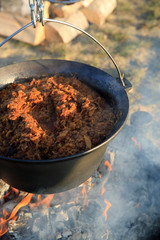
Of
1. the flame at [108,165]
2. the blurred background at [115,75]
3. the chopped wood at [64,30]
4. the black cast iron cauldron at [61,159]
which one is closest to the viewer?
the black cast iron cauldron at [61,159]

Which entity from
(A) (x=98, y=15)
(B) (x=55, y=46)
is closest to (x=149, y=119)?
(B) (x=55, y=46)

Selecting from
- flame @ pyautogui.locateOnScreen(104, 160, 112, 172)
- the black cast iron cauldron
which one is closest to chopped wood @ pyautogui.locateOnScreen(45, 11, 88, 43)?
the black cast iron cauldron

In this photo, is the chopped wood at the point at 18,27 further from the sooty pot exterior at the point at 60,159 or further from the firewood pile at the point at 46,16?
the sooty pot exterior at the point at 60,159

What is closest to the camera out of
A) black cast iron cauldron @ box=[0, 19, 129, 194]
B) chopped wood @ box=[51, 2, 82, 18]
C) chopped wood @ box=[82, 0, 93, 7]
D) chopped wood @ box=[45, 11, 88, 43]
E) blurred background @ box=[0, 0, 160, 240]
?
black cast iron cauldron @ box=[0, 19, 129, 194]

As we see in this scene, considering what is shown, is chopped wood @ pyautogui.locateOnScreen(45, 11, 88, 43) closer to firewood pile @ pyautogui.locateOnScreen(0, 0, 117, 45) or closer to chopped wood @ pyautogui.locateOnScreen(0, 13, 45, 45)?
firewood pile @ pyautogui.locateOnScreen(0, 0, 117, 45)

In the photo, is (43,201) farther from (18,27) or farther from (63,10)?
(63,10)

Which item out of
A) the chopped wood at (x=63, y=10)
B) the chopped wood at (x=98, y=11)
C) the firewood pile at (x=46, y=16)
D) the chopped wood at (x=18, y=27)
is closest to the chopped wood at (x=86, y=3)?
the firewood pile at (x=46, y=16)

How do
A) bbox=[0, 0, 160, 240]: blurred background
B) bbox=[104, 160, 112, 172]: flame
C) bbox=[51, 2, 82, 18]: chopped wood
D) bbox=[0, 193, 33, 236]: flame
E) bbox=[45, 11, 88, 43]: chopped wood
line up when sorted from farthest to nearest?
1. bbox=[51, 2, 82, 18]: chopped wood
2. bbox=[45, 11, 88, 43]: chopped wood
3. bbox=[104, 160, 112, 172]: flame
4. bbox=[0, 0, 160, 240]: blurred background
5. bbox=[0, 193, 33, 236]: flame
